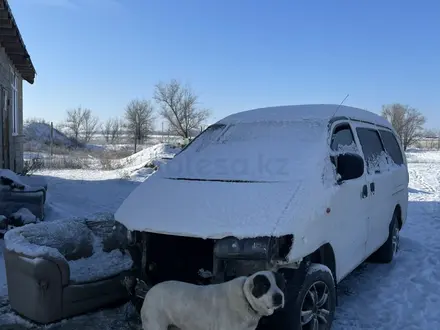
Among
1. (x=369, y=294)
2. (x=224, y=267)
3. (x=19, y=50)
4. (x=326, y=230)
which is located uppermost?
(x=19, y=50)

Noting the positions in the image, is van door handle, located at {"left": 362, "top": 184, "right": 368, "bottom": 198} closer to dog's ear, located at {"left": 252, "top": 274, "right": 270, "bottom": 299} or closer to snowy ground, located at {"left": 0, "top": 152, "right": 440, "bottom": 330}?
snowy ground, located at {"left": 0, "top": 152, "right": 440, "bottom": 330}

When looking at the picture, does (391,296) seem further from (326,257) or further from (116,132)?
(116,132)

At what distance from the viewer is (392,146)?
5914 millimetres

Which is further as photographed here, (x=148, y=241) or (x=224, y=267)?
(x=148, y=241)

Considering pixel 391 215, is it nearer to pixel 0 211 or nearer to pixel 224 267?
pixel 224 267

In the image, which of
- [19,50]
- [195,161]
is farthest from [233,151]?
[19,50]

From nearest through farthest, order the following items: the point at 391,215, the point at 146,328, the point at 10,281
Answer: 1. the point at 146,328
2. the point at 10,281
3. the point at 391,215

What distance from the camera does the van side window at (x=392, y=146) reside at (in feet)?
18.5

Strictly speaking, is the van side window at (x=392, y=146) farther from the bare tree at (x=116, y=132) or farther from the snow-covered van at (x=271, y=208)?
the bare tree at (x=116, y=132)

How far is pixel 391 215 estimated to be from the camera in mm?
5430

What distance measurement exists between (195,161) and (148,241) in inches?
39.7

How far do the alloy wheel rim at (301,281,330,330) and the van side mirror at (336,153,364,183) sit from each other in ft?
3.20

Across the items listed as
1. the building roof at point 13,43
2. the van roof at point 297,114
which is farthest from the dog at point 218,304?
the building roof at point 13,43

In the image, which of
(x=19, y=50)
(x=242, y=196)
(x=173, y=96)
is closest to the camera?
(x=242, y=196)
